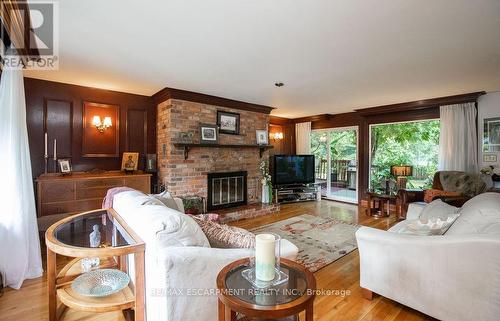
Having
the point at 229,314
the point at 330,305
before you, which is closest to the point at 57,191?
the point at 229,314

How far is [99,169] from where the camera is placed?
4086 mm

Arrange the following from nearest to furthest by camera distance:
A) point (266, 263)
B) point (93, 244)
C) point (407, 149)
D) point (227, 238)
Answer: point (266, 263)
point (93, 244)
point (227, 238)
point (407, 149)

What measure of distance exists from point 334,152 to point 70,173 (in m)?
5.94

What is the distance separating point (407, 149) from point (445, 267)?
432 centimetres

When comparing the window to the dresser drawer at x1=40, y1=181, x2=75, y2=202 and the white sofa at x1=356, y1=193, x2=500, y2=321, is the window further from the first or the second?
the dresser drawer at x1=40, y1=181, x2=75, y2=202

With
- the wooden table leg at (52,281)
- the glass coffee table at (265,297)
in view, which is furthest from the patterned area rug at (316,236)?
the wooden table leg at (52,281)

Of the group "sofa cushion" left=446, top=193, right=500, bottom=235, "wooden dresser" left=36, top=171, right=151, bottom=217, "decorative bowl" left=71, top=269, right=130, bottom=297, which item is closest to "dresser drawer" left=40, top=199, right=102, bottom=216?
"wooden dresser" left=36, top=171, right=151, bottom=217

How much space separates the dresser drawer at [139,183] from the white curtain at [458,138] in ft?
17.7

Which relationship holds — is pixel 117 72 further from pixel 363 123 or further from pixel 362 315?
pixel 363 123

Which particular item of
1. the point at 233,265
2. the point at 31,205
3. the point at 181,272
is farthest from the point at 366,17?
the point at 31,205

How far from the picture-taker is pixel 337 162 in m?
6.62

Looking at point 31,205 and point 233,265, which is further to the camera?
point 31,205

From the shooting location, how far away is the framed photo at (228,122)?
185 inches

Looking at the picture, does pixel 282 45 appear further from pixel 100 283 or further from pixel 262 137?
pixel 262 137
